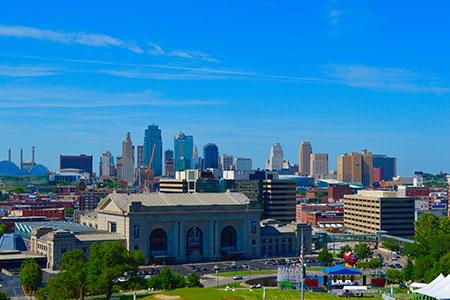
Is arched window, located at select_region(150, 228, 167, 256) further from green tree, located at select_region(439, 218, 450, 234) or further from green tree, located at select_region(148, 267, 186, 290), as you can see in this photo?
green tree, located at select_region(439, 218, 450, 234)

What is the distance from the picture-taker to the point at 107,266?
3607 inches

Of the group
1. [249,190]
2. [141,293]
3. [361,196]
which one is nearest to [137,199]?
[141,293]

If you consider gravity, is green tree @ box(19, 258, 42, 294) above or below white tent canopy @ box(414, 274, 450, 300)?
below

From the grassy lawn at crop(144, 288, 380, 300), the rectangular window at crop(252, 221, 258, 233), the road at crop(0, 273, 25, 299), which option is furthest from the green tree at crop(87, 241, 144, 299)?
the rectangular window at crop(252, 221, 258, 233)

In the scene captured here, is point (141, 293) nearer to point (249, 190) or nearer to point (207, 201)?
point (207, 201)

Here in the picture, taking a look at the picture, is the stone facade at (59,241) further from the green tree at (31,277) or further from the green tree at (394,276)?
the green tree at (394,276)

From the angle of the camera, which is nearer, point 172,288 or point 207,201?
point 172,288

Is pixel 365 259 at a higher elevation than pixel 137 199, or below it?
below

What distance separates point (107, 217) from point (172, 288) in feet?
149

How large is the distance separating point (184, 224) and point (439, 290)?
65765 millimetres

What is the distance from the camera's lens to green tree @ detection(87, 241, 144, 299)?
8962cm

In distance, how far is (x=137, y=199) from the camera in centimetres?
13788

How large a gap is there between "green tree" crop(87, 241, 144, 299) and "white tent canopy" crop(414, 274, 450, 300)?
1388 inches

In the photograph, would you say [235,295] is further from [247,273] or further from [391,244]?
[391,244]
